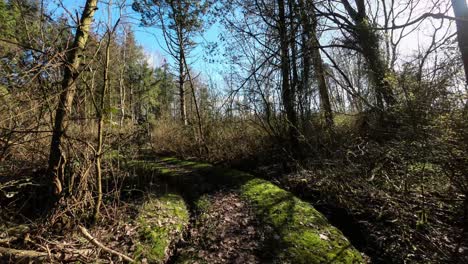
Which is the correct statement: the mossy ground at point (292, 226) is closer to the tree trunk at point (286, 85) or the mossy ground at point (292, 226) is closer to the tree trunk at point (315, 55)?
the tree trunk at point (286, 85)

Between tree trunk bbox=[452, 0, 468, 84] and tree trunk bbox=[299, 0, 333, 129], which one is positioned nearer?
tree trunk bbox=[452, 0, 468, 84]

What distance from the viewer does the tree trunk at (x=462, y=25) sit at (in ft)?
22.2

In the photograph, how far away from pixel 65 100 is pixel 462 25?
9.05 meters

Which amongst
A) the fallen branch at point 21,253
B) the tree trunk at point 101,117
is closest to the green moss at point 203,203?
the tree trunk at point 101,117

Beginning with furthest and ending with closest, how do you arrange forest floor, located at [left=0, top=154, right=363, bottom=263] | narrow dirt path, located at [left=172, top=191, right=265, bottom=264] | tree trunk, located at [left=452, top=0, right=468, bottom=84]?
tree trunk, located at [left=452, top=0, right=468, bottom=84] → narrow dirt path, located at [left=172, top=191, right=265, bottom=264] → forest floor, located at [left=0, top=154, right=363, bottom=263]

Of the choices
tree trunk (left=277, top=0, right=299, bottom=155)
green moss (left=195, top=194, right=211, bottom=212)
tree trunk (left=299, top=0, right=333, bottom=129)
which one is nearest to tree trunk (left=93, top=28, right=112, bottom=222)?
green moss (left=195, top=194, right=211, bottom=212)

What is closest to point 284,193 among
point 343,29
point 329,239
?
point 329,239

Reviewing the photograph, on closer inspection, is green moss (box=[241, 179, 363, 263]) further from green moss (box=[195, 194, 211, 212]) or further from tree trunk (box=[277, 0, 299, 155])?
tree trunk (box=[277, 0, 299, 155])

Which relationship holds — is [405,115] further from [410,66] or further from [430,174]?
[410,66]

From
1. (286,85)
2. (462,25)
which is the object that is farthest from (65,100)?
(462,25)

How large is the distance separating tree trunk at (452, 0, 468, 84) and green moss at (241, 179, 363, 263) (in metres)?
5.26

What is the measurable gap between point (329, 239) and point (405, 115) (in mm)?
2103

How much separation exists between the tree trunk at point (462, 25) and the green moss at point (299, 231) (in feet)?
17.2

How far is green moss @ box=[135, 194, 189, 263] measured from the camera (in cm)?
366
